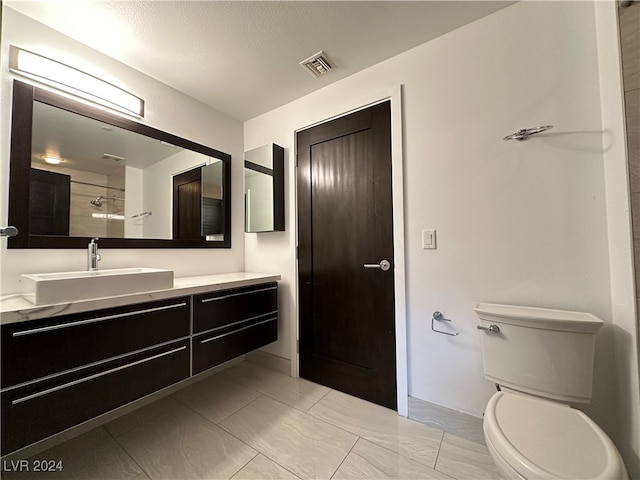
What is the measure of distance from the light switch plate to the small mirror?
120cm

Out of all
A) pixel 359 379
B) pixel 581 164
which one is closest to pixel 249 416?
pixel 359 379

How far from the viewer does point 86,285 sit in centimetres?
115

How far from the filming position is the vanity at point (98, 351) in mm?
957

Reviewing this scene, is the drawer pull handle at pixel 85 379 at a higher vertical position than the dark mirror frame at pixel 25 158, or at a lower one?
lower

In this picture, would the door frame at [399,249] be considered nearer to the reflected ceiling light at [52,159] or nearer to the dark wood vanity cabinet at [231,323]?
the dark wood vanity cabinet at [231,323]

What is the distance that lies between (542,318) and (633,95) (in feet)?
3.19

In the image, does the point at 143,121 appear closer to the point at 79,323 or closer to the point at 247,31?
the point at 247,31

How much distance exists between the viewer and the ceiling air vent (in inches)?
65.6

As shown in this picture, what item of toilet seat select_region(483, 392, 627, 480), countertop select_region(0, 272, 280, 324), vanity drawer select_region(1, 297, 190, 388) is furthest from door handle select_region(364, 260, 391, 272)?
vanity drawer select_region(1, 297, 190, 388)

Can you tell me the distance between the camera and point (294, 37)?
59.7 inches

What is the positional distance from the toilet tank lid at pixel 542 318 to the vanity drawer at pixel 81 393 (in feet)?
5.64

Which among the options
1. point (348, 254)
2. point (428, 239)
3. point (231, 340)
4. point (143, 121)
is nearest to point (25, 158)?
point (143, 121)

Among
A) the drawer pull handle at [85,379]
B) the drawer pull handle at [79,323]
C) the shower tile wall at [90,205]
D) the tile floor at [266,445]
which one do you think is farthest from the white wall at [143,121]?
the tile floor at [266,445]

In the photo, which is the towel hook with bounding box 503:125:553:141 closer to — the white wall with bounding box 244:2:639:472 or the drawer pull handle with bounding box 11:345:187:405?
the white wall with bounding box 244:2:639:472
